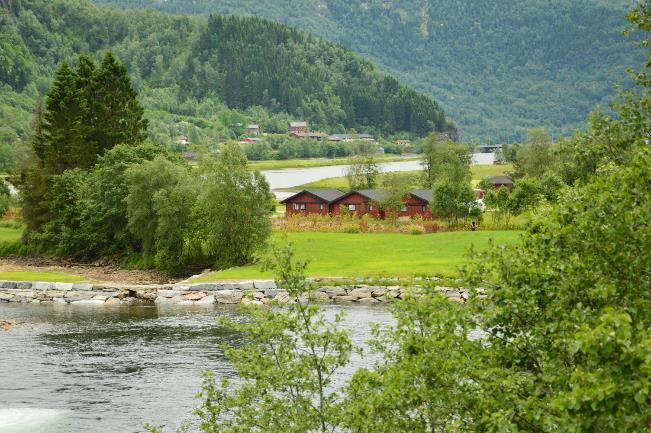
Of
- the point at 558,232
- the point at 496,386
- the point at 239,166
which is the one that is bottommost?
the point at 496,386

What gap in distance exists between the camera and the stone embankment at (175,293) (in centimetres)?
6450

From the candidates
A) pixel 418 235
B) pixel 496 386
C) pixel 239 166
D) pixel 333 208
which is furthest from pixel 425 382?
pixel 333 208

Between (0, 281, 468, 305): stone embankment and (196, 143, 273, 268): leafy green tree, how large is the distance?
7751 millimetres

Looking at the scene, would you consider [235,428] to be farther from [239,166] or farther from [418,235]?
[418,235]

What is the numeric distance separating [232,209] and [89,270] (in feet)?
54.6

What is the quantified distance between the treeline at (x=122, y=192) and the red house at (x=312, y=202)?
27.3 meters

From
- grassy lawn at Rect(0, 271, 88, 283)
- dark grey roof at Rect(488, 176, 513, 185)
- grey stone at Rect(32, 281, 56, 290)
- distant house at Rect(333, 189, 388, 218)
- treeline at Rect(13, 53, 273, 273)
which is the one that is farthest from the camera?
dark grey roof at Rect(488, 176, 513, 185)

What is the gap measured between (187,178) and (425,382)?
6539 centimetres

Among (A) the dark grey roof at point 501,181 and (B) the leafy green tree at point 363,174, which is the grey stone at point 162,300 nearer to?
(B) the leafy green tree at point 363,174

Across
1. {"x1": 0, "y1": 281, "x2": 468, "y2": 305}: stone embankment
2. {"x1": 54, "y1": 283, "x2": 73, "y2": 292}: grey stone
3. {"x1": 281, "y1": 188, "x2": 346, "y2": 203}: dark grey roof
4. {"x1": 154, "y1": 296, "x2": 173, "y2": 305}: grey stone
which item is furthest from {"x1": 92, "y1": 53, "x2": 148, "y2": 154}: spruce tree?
{"x1": 154, "y1": 296, "x2": 173, "y2": 305}: grey stone

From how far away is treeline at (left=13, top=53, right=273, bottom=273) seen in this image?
76.4m

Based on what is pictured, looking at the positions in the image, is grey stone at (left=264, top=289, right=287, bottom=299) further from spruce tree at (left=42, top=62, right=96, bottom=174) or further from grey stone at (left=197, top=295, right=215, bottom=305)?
spruce tree at (left=42, top=62, right=96, bottom=174)

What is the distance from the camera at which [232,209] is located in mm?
75188

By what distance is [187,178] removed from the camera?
8000 centimetres
